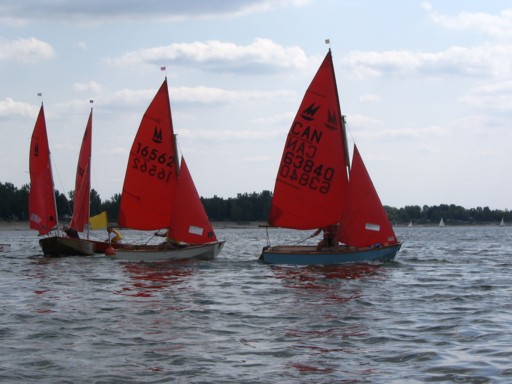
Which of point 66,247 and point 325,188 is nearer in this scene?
point 325,188

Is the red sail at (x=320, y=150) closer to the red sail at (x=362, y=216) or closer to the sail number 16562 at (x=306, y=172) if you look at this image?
the sail number 16562 at (x=306, y=172)

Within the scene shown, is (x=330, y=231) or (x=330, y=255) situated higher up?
(x=330, y=231)

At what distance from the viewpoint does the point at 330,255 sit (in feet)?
118

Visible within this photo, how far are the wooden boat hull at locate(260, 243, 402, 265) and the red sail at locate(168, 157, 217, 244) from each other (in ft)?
13.4

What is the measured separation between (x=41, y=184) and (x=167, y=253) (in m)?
10.7

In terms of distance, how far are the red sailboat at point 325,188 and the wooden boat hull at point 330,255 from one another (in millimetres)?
41

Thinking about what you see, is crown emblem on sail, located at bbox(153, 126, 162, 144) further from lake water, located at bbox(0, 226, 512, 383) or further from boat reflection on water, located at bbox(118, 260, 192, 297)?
lake water, located at bbox(0, 226, 512, 383)

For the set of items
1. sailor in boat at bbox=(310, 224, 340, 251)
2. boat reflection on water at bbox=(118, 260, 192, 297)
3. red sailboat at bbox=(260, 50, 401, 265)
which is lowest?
boat reflection on water at bbox=(118, 260, 192, 297)

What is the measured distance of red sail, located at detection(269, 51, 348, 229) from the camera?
126 ft

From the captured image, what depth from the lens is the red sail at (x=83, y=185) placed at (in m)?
48.2

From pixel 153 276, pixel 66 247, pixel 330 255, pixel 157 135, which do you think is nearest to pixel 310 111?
pixel 330 255

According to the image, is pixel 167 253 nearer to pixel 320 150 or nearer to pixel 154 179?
pixel 154 179

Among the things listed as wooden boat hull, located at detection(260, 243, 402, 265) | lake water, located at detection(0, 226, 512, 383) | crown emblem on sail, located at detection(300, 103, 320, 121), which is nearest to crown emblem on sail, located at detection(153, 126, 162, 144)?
crown emblem on sail, located at detection(300, 103, 320, 121)

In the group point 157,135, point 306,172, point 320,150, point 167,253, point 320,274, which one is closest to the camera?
point 320,274
